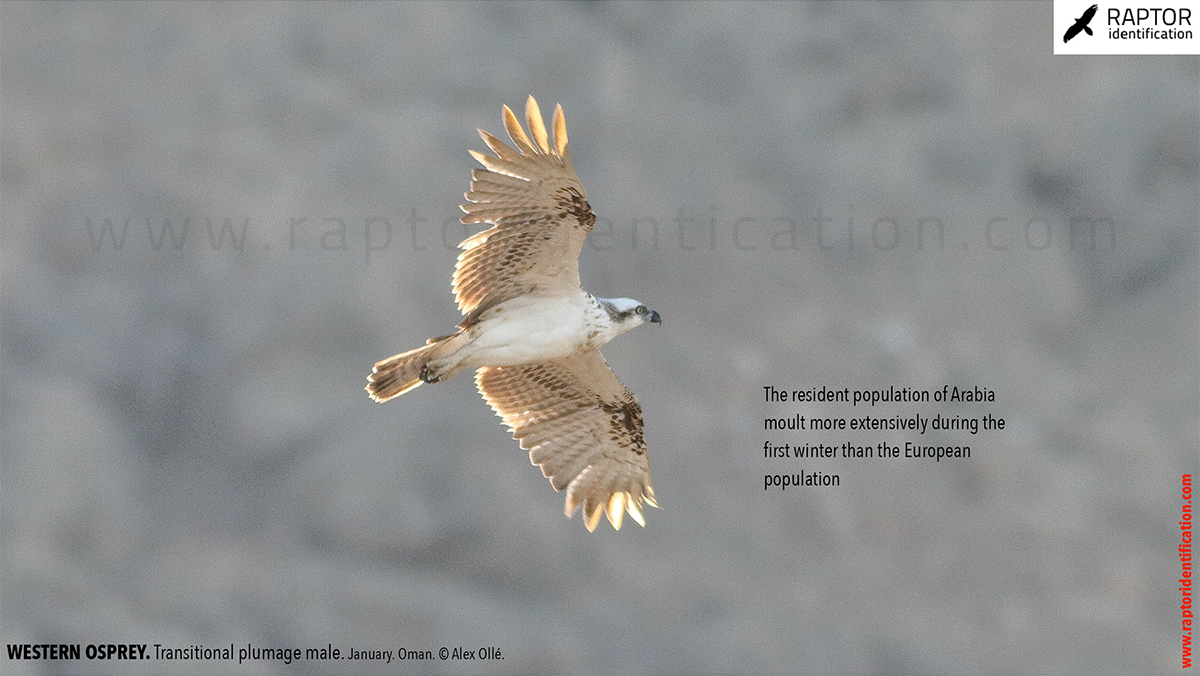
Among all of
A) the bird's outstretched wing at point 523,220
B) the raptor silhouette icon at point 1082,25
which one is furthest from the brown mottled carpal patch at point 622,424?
the raptor silhouette icon at point 1082,25

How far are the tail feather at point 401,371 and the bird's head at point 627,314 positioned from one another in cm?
151

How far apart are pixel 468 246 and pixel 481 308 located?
58 cm

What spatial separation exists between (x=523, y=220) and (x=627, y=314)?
1.37 meters

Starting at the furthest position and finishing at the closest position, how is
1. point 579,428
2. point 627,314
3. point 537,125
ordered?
point 579,428
point 627,314
point 537,125

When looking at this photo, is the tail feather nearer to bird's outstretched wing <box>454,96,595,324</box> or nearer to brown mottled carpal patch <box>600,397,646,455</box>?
bird's outstretched wing <box>454,96,595,324</box>

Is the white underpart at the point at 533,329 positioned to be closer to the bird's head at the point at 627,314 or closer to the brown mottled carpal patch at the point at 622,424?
the bird's head at the point at 627,314

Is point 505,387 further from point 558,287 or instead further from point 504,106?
point 504,106

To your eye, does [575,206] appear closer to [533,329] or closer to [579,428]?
[533,329]

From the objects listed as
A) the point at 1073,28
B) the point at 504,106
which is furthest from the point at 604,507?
the point at 1073,28

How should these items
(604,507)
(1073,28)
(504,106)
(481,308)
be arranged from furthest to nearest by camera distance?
(1073,28)
(604,507)
(481,308)
(504,106)

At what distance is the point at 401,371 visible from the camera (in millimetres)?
13914

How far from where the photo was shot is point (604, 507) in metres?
15.2

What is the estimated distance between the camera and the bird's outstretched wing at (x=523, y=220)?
1341 centimetres

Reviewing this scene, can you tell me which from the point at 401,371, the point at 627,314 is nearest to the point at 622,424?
the point at 627,314
